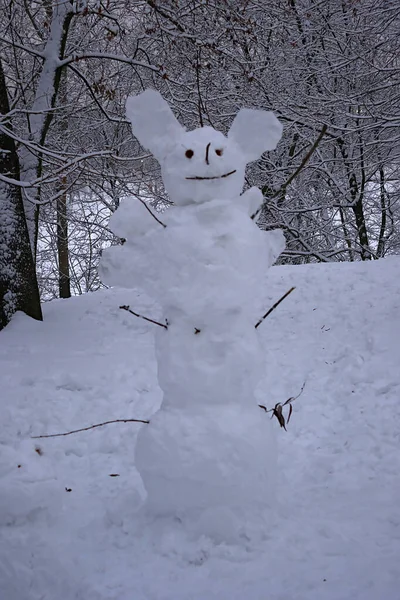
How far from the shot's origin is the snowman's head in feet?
8.11

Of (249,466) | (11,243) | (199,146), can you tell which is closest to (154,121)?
(199,146)

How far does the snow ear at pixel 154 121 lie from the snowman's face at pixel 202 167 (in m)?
0.05

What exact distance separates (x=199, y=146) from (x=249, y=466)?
5.35 feet

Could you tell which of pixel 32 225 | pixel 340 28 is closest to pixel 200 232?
pixel 32 225

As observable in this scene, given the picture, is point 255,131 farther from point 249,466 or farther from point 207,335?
point 249,466

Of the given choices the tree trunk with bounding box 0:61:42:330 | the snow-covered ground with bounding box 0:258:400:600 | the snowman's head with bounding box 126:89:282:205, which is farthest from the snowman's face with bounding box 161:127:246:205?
the tree trunk with bounding box 0:61:42:330

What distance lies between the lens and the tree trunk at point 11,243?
5.89m

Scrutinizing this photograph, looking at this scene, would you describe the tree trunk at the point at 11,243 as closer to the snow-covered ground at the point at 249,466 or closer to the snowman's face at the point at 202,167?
the snow-covered ground at the point at 249,466

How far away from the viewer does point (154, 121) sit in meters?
2.62

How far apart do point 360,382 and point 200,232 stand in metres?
3.04

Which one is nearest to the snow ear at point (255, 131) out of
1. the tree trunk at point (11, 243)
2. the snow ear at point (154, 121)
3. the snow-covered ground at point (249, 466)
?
the snow ear at point (154, 121)

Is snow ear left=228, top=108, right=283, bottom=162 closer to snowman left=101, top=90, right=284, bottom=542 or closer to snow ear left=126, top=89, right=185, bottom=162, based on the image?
snowman left=101, top=90, right=284, bottom=542

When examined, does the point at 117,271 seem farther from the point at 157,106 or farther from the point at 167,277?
the point at 157,106

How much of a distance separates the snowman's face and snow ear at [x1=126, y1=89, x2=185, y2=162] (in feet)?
0.18
